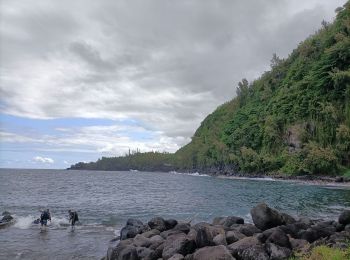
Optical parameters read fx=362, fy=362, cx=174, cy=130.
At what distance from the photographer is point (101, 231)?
3003 cm

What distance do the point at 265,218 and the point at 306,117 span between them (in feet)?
387

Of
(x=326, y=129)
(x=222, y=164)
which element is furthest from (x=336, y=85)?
(x=222, y=164)

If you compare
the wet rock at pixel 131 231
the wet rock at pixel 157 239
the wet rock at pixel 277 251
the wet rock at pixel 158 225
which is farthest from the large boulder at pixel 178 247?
the wet rock at pixel 131 231

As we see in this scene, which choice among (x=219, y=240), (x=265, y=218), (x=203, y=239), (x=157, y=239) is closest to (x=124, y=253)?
(x=157, y=239)

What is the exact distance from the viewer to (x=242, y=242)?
16172 mm

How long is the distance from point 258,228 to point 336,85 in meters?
111

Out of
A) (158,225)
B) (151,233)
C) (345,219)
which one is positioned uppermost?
(345,219)

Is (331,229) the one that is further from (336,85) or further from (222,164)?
(222,164)

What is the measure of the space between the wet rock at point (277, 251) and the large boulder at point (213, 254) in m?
1.83

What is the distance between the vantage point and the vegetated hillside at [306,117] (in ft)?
374

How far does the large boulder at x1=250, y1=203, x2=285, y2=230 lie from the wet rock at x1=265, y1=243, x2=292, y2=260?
14.6 ft

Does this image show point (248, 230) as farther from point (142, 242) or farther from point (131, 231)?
point (131, 231)

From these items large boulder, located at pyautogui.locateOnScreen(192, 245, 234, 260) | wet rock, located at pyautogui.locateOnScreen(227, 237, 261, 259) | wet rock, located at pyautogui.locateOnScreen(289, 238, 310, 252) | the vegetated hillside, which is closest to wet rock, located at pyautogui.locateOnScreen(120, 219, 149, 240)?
large boulder, located at pyautogui.locateOnScreen(192, 245, 234, 260)

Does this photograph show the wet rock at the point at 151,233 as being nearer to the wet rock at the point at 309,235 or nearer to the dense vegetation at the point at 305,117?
the wet rock at the point at 309,235
